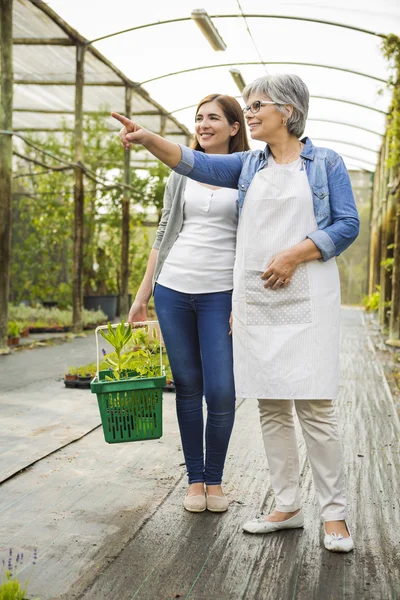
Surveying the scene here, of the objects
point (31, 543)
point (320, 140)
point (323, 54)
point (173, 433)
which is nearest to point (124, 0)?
point (323, 54)

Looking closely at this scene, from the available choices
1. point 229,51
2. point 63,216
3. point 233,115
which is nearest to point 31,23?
point 229,51

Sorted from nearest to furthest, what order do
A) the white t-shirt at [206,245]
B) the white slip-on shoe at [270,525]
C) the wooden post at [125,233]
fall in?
the white slip-on shoe at [270,525]
the white t-shirt at [206,245]
the wooden post at [125,233]

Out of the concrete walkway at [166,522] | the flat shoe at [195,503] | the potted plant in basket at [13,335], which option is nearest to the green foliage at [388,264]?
the potted plant in basket at [13,335]

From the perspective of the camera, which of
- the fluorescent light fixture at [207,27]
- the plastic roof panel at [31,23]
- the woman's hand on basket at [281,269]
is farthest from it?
the plastic roof panel at [31,23]

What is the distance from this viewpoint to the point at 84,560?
2.30 meters

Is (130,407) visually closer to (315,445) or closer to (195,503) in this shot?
(195,503)

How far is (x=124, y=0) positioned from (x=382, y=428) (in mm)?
4994

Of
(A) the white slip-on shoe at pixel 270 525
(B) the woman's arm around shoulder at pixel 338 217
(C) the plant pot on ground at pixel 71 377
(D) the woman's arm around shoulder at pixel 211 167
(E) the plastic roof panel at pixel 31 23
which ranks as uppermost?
(E) the plastic roof panel at pixel 31 23

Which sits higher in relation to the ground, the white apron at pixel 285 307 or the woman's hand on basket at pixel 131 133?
the woman's hand on basket at pixel 131 133

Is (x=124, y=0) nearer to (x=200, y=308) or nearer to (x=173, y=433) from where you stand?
(x=173, y=433)

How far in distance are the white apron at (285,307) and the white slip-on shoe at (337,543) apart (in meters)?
0.45

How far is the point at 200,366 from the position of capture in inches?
111

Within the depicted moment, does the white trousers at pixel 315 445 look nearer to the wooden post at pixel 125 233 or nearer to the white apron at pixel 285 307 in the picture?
the white apron at pixel 285 307

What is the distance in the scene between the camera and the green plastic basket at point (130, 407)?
267 cm
